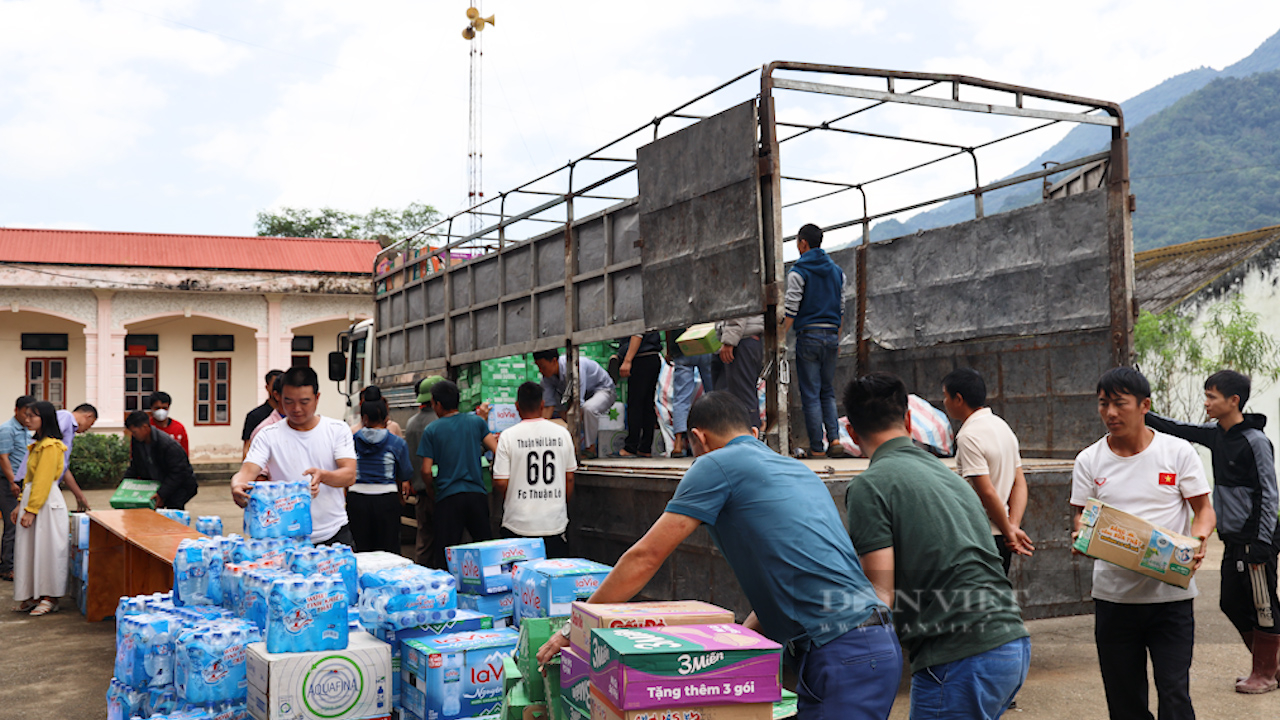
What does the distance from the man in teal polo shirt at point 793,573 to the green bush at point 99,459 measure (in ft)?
67.7

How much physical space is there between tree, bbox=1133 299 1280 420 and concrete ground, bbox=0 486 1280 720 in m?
7.85

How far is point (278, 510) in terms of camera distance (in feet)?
16.8

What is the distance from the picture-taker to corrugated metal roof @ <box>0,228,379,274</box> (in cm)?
2248

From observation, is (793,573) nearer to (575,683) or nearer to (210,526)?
(575,683)

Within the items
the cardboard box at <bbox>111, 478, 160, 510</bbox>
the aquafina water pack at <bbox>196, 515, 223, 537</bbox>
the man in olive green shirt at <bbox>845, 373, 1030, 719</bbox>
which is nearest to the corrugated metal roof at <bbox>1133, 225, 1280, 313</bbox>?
the aquafina water pack at <bbox>196, 515, 223, 537</bbox>

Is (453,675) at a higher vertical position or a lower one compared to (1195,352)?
lower

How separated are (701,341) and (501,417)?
2.58 m

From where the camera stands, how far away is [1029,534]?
5578 mm

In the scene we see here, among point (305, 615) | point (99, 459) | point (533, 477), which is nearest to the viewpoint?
point (305, 615)

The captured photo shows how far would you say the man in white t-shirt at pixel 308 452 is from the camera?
557cm

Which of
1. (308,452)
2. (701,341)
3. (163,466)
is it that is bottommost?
(163,466)

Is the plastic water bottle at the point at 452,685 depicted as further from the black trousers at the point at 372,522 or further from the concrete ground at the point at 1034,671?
the black trousers at the point at 372,522

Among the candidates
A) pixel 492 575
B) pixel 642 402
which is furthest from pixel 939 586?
pixel 642 402

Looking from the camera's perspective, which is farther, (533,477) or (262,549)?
(533,477)
